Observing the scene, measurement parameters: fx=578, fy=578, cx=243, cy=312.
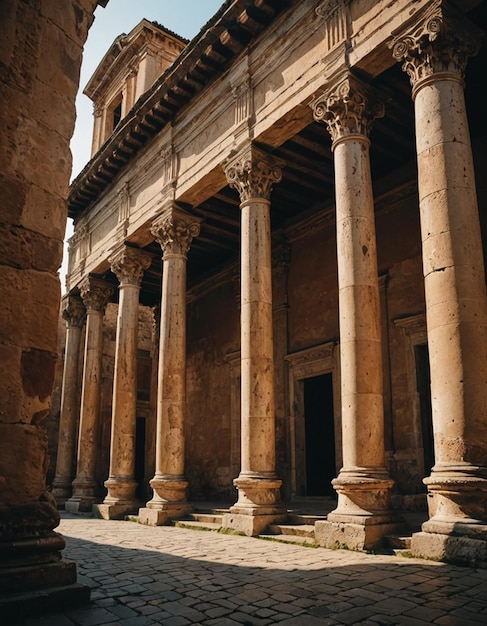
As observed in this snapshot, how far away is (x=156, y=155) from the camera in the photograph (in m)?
14.1

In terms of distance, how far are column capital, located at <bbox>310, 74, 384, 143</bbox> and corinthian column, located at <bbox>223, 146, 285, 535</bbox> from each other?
208 centimetres

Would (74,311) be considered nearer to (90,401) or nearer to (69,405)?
(69,405)

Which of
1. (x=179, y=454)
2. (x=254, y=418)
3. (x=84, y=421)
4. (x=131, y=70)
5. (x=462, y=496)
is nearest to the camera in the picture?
(x=462, y=496)

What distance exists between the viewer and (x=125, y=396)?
47.2 ft

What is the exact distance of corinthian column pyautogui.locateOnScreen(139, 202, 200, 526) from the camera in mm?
12016

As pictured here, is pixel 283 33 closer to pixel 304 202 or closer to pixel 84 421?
pixel 304 202

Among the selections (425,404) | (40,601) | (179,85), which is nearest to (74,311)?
(179,85)

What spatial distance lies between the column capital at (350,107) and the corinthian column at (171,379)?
504cm

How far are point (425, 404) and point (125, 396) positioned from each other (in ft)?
23.6

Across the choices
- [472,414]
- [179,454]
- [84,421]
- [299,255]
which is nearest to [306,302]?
[299,255]

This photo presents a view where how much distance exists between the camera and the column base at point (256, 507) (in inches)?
363

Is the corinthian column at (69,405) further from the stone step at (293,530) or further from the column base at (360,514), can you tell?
the column base at (360,514)

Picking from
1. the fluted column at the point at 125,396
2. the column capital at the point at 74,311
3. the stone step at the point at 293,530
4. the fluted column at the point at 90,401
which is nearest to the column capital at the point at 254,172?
the fluted column at the point at 125,396

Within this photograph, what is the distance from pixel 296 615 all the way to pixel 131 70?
698 inches
